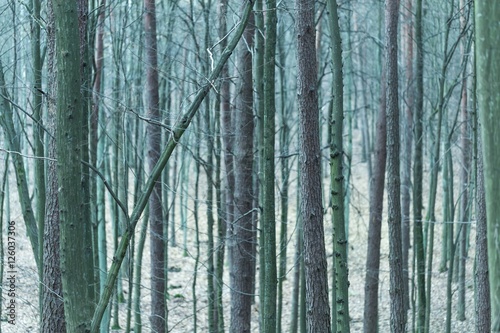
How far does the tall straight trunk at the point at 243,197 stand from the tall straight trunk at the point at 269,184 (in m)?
1.06

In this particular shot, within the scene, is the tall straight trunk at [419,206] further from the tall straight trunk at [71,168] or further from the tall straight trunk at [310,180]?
the tall straight trunk at [71,168]

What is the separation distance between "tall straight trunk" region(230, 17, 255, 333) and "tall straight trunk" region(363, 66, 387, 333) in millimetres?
3337

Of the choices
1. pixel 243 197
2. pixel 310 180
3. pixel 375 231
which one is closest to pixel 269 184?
pixel 310 180

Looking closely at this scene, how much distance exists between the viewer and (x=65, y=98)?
487 cm

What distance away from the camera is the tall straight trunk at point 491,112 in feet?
10.1

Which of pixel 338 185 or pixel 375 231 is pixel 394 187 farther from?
pixel 375 231

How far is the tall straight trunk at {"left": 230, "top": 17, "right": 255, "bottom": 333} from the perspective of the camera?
995cm

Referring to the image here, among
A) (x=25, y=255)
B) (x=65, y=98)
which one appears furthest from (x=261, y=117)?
(x=25, y=255)

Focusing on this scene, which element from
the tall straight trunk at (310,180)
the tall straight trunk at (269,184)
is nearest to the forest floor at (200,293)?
the tall straight trunk at (269,184)

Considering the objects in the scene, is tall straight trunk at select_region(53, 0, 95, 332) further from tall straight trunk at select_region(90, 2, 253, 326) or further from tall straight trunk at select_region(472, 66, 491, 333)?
tall straight trunk at select_region(472, 66, 491, 333)

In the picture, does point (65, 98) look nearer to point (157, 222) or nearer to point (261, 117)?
point (261, 117)

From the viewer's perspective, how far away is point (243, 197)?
1020 centimetres

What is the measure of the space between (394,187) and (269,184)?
2.58m

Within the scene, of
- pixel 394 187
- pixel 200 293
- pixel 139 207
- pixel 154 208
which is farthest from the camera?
pixel 200 293
